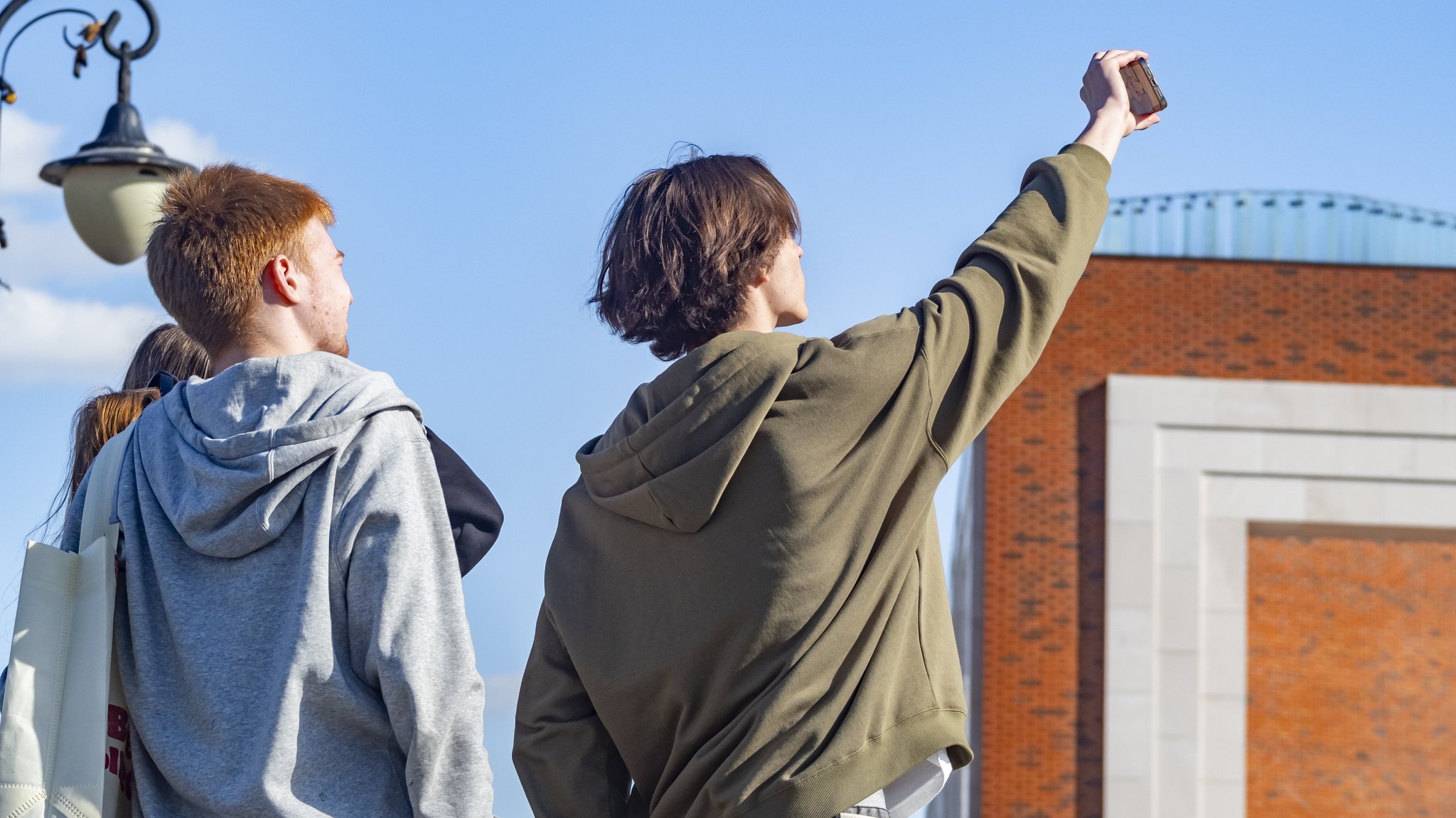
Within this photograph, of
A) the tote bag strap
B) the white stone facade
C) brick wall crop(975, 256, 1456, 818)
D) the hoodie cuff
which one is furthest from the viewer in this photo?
brick wall crop(975, 256, 1456, 818)

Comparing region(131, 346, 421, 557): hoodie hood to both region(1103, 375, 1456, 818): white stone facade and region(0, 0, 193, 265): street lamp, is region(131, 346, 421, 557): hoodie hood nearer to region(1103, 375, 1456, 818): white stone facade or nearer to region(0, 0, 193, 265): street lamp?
region(0, 0, 193, 265): street lamp

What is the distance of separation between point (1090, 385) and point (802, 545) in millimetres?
15965

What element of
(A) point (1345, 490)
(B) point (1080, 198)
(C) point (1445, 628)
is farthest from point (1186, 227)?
(B) point (1080, 198)

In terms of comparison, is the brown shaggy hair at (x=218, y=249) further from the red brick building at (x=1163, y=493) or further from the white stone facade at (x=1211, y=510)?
the white stone facade at (x=1211, y=510)

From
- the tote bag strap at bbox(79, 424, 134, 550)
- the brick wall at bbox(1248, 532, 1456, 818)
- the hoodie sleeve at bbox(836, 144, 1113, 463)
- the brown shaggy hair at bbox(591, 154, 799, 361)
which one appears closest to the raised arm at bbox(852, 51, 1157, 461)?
the hoodie sleeve at bbox(836, 144, 1113, 463)

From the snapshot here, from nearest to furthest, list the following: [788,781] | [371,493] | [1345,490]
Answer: [788,781] < [371,493] < [1345,490]

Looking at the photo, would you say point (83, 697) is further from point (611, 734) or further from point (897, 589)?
point (897, 589)

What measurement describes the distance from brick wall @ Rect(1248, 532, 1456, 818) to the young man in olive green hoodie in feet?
57.5

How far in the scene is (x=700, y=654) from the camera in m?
2.37

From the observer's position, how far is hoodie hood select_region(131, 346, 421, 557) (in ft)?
7.74

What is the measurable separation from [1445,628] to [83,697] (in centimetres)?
2017

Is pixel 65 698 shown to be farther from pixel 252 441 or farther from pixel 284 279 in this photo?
pixel 284 279

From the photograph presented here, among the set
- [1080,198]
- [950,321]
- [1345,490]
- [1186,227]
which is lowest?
[1345,490]

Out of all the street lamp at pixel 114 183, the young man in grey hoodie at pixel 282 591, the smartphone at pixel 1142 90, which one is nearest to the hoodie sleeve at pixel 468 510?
the young man in grey hoodie at pixel 282 591
